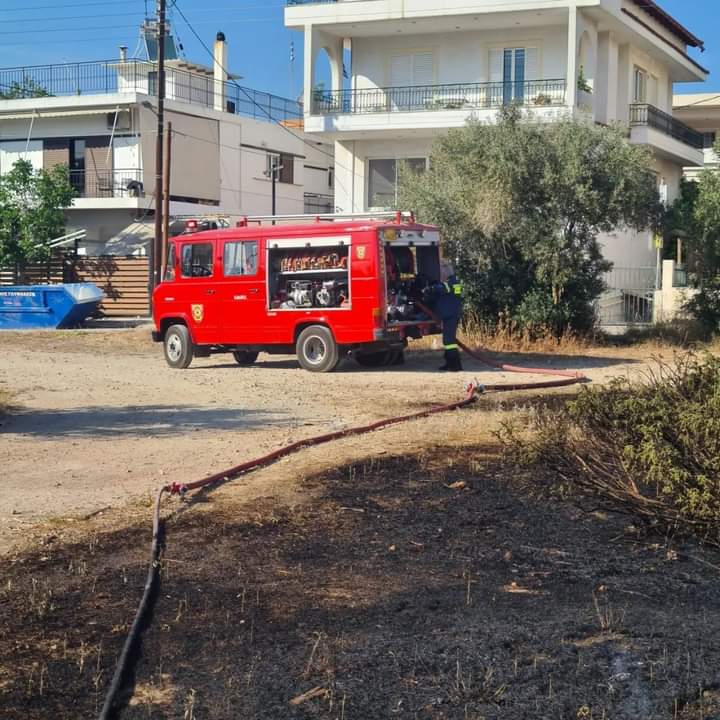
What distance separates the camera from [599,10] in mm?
33188

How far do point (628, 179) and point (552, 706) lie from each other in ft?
64.2

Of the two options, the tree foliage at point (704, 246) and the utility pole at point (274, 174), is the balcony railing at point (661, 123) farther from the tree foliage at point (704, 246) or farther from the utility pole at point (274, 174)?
the utility pole at point (274, 174)

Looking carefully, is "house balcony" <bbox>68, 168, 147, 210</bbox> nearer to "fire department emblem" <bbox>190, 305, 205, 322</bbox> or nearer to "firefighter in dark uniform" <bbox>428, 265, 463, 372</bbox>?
"fire department emblem" <bbox>190, 305, 205, 322</bbox>

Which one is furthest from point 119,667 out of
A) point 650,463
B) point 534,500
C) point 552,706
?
point 534,500

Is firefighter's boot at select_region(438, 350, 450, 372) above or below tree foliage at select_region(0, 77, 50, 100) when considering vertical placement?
below

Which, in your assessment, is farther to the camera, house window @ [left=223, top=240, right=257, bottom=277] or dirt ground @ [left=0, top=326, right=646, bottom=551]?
house window @ [left=223, top=240, right=257, bottom=277]

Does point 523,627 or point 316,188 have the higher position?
point 316,188

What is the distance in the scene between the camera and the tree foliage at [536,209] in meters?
23.0

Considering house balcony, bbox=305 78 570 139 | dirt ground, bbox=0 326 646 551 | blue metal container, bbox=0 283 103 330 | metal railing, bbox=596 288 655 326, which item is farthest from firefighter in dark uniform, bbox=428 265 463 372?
blue metal container, bbox=0 283 103 330

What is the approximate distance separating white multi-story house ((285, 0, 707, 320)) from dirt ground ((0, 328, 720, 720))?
77.1ft

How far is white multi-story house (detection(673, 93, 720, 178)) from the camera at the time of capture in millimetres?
54625

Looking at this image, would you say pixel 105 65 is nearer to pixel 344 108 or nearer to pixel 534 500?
pixel 344 108

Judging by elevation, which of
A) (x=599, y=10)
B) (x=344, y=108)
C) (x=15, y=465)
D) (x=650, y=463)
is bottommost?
(x=15, y=465)

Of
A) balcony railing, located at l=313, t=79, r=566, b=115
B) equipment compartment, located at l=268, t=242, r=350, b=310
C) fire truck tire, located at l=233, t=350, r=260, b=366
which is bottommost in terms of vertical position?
fire truck tire, located at l=233, t=350, r=260, b=366
